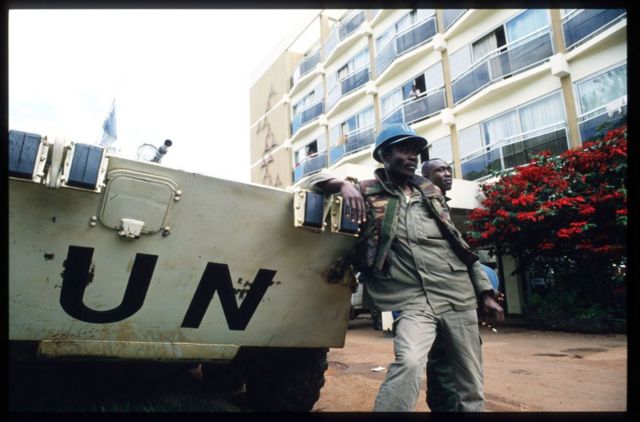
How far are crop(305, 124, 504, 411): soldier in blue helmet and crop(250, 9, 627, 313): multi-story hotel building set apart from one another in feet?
20.5

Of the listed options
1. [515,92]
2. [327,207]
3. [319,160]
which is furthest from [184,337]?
[319,160]

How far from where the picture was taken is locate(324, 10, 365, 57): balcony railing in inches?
750

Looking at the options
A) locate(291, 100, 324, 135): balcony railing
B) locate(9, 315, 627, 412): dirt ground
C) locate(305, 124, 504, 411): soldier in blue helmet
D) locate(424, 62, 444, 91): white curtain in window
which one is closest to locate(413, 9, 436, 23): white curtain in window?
locate(424, 62, 444, 91): white curtain in window

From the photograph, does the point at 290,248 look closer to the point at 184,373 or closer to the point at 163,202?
the point at 163,202

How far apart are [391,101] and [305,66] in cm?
749

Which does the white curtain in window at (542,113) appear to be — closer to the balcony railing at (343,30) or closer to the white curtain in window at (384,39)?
the white curtain in window at (384,39)

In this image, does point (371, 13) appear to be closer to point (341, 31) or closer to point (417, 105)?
point (341, 31)

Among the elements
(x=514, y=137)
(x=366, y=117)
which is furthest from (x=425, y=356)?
(x=366, y=117)

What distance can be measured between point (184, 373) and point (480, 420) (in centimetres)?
294

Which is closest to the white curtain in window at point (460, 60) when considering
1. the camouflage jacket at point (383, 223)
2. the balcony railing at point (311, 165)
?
the balcony railing at point (311, 165)

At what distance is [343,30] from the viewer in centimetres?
1991

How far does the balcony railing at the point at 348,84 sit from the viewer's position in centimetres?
1840

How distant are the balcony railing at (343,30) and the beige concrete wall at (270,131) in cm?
449

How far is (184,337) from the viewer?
2375 mm
